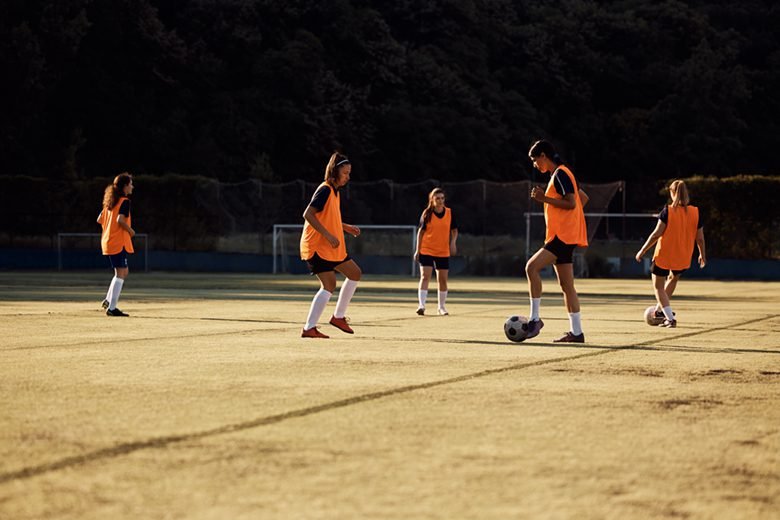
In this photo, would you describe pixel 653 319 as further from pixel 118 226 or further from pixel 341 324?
pixel 118 226

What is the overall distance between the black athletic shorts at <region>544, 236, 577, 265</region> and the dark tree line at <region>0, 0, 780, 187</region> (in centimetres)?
4228

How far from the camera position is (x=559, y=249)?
41.2 ft

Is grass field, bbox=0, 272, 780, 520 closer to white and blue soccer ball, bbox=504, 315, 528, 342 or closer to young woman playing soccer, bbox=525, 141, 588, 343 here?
white and blue soccer ball, bbox=504, 315, 528, 342

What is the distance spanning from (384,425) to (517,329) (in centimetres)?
592

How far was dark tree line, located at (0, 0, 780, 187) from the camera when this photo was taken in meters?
56.5

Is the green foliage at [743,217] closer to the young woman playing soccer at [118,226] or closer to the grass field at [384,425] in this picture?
the young woman playing soccer at [118,226]

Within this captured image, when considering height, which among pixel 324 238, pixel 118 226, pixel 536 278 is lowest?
pixel 536 278

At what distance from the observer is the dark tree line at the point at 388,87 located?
2223 inches

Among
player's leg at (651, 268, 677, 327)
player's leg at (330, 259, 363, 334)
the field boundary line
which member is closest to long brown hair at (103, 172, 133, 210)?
player's leg at (330, 259, 363, 334)

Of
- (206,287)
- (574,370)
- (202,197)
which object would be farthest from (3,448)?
(202,197)

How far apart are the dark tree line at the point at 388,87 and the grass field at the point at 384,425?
141ft

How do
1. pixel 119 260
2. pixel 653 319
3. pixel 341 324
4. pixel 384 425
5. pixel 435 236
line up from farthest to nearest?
pixel 435 236 → pixel 119 260 → pixel 653 319 → pixel 341 324 → pixel 384 425

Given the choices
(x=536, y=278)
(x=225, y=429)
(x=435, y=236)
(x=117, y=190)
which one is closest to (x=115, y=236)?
(x=117, y=190)

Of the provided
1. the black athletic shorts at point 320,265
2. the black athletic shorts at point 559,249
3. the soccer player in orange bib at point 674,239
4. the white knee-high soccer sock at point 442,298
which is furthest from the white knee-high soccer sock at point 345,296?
the white knee-high soccer sock at point 442,298
